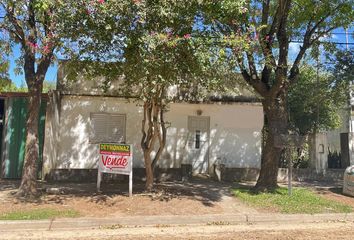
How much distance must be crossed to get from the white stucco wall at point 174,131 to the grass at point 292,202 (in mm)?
4089

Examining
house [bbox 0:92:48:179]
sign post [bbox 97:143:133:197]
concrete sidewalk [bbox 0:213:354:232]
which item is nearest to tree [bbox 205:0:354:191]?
concrete sidewalk [bbox 0:213:354:232]

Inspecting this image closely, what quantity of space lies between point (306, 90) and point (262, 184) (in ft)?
24.8

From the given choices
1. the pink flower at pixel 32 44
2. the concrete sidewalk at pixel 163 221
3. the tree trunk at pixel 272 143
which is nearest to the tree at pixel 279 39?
the tree trunk at pixel 272 143

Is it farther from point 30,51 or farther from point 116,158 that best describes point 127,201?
point 30,51

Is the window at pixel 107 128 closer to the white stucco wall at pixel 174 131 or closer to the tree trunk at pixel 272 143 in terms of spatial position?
the white stucco wall at pixel 174 131

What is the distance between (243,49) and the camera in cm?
996

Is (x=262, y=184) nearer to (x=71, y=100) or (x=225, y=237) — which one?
(x=225, y=237)

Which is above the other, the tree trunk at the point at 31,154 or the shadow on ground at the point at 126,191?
the tree trunk at the point at 31,154

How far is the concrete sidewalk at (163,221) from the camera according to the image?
347 inches

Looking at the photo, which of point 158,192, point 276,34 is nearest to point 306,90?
point 276,34

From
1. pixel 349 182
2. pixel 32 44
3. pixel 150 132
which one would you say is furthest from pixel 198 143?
pixel 32 44

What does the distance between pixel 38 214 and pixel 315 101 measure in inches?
483

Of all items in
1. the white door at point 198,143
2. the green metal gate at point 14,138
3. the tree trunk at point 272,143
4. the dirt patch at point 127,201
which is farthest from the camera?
the white door at point 198,143

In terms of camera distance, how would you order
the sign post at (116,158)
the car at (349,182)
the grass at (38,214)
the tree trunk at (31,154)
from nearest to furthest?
the grass at (38,214)
the tree trunk at (31,154)
the sign post at (116,158)
the car at (349,182)
